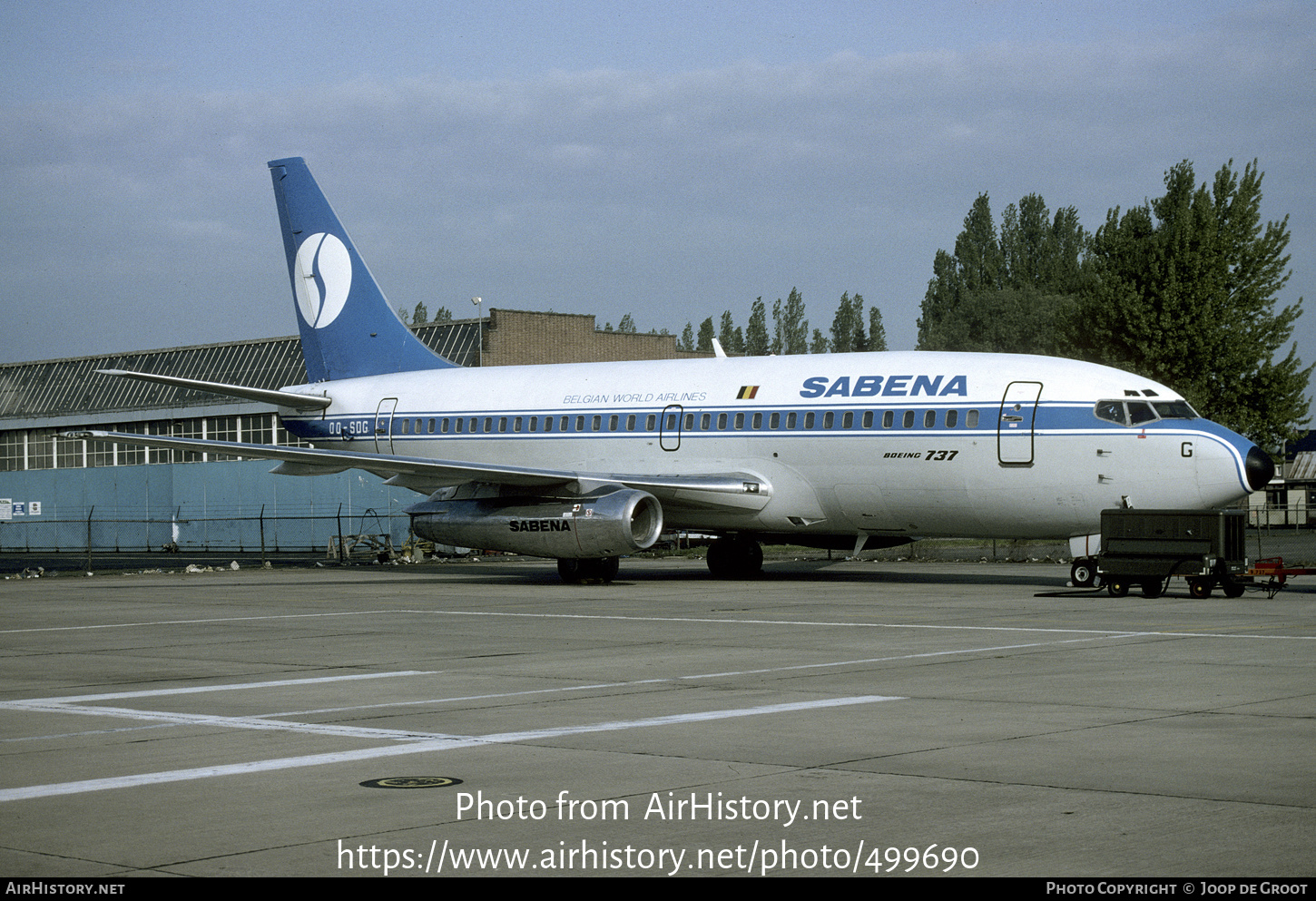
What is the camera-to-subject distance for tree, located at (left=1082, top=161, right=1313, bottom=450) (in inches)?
1694

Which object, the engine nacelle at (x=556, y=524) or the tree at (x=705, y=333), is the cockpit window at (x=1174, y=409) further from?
the tree at (x=705, y=333)

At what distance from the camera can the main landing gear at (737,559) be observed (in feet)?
94.9

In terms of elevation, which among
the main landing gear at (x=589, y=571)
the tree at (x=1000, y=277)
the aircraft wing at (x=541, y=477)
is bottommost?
the main landing gear at (x=589, y=571)

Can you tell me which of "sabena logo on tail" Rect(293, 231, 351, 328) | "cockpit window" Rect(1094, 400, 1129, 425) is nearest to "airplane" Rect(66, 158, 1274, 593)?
"cockpit window" Rect(1094, 400, 1129, 425)

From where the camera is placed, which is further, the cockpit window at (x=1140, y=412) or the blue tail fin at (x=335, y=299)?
the blue tail fin at (x=335, y=299)

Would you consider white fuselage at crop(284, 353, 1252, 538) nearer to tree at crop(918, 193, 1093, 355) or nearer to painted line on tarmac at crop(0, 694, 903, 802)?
painted line on tarmac at crop(0, 694, 903, 802)

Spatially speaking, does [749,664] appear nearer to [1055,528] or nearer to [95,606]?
[1055,528]

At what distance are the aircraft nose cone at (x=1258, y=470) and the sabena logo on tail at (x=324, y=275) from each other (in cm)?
1957

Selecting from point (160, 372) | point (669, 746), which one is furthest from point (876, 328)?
point (669, 746)

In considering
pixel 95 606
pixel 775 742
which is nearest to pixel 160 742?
pixel 775 742

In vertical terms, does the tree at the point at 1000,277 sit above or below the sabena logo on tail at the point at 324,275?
above

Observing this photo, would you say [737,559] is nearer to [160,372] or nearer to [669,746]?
[669,746]

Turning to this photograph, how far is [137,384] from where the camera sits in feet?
203

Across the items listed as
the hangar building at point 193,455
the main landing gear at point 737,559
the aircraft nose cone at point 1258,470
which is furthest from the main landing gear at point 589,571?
the hangar building at point 193,455
